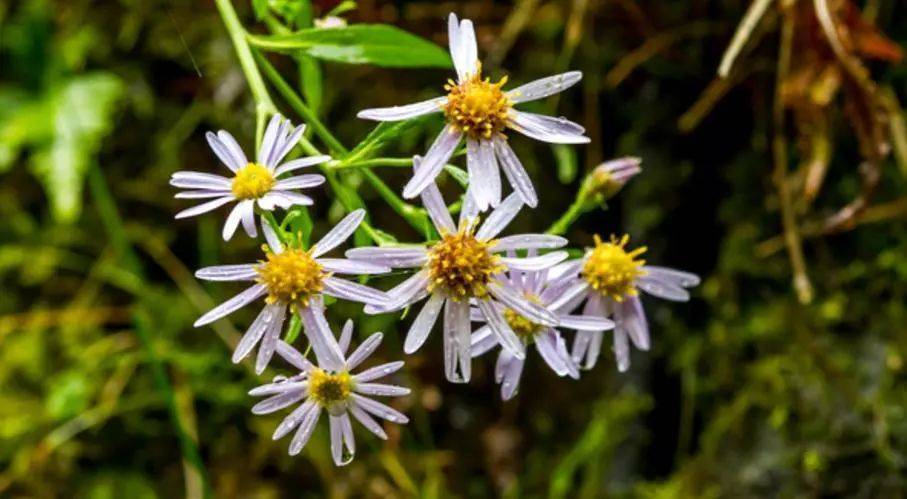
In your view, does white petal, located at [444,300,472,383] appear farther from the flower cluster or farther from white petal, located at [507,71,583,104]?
white petal, located at [507,71,583,104]

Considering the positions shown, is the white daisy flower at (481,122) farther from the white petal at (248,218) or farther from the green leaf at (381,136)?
the white petal at (248,218)

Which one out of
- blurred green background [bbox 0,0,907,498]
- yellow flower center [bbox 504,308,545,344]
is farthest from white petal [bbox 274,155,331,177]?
blurred green background [bbox 0,0,907,498]

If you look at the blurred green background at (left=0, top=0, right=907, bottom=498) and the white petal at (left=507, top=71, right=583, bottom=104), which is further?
the blurred green background at (left=0, top=0, right=907, bottom=498)

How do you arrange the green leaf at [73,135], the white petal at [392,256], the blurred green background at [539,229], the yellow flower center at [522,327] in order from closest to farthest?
the white petal at [392,256] < the yellow flower center at [522,327] < the blurred green background at [539,229] < the green leaf at [73,135]

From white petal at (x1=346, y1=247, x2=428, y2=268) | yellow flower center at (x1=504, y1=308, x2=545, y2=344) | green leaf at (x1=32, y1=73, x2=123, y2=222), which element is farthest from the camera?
green leaf at (x1=32, y1=73, x2=123, y2=222)

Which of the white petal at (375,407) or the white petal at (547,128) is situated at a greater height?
the white petal at (547,128)

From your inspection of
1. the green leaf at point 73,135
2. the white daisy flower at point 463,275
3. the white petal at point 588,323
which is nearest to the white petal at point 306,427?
the white daisy flower at point 463,275
